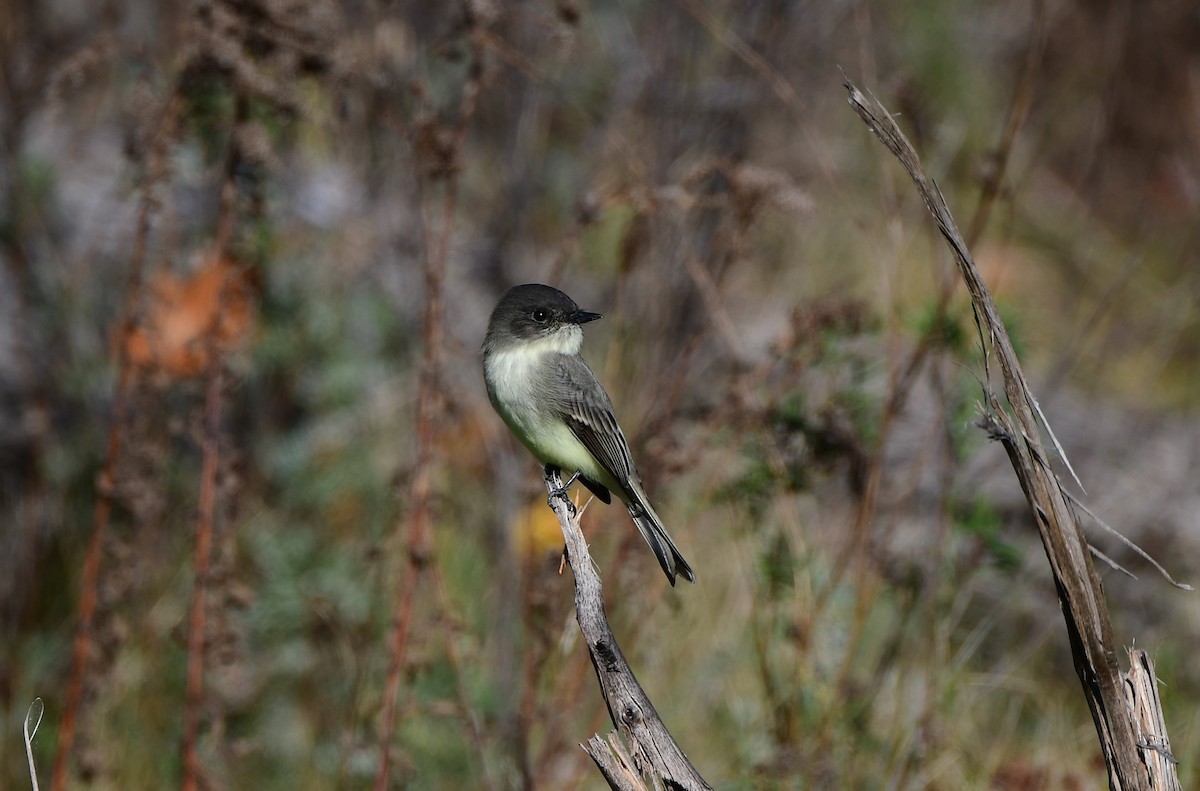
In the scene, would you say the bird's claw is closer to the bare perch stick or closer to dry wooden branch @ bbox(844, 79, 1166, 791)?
the bare perch stick

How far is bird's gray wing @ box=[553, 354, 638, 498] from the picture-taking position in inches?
149

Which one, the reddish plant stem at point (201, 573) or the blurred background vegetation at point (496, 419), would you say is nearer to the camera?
the reddish plant stem at point (201, 573)

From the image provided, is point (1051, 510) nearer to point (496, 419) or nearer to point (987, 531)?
point (987, 531)

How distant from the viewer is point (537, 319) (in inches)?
156

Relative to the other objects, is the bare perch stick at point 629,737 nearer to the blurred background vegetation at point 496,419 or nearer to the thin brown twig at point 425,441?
the blurred background vegetation at point 496,419

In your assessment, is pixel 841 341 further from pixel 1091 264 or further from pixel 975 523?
pixel 1091 264

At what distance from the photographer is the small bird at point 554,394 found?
3.78 metres

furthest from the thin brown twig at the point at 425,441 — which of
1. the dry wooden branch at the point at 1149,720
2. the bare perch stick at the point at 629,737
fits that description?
the dry wooden branch at the point at 1149,720

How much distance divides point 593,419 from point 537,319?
0.38 meters

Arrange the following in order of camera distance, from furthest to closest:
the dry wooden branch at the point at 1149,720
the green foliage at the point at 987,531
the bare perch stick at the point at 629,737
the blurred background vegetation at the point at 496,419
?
the green foliage at the point at 987,531
the blurred background vegetation at the point at 496,419
the bare perch stick at the point at 629,737
the dry wooden branch at the point at 1149,720

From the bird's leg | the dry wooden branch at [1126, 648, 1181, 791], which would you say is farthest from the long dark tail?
the dry wooden branch at [1126, 648, 1181, 791]

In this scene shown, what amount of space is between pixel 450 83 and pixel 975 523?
390cm

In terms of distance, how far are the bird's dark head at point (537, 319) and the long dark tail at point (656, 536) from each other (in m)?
0.62

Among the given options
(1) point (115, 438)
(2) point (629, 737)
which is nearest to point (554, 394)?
(1) point (115, 438)
